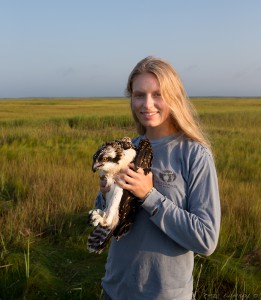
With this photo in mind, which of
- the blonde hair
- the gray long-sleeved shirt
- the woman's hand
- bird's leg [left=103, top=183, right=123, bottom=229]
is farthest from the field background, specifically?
bird's leg [left=103, top=183, right=123, bottom=229]

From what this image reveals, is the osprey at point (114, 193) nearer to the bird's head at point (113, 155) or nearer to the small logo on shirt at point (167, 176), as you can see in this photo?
the bird's head at point (113, 155)

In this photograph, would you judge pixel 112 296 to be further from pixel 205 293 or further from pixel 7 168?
pixel 7 168

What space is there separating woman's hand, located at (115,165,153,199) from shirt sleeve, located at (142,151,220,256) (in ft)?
0.13

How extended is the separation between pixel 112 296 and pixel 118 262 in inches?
6.6

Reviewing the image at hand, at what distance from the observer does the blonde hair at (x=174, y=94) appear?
1.66 meters

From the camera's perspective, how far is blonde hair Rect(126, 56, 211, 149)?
1.66 meters

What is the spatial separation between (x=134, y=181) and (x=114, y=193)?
85 millimetres

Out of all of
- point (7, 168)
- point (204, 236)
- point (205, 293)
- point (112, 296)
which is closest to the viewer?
point (204, 236)

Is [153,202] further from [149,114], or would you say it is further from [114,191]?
[149,114]

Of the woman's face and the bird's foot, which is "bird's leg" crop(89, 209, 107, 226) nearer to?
the bird's foot

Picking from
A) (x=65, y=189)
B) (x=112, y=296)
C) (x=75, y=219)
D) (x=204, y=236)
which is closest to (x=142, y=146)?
(x=204, y=236)

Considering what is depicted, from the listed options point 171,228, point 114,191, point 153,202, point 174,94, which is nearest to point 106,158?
point 114,191

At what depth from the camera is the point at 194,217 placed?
1.52m

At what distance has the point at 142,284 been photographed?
1.65m
